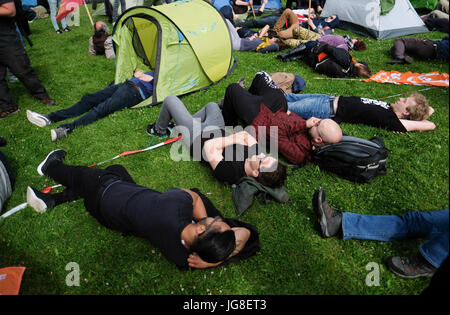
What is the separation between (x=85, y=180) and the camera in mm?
3350

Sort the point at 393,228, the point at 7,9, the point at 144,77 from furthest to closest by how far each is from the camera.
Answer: the point at 144,77
the point at 7,9
the point at 393,228

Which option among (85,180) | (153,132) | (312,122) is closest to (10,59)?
(153,132)

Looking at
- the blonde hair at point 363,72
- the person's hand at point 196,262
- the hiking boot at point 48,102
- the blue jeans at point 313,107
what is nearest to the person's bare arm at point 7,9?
the hiking boot at point 48,102

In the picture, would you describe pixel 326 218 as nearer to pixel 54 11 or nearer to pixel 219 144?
pixel 219 144

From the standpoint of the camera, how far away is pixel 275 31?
916cm

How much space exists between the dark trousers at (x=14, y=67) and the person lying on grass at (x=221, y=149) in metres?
3.43

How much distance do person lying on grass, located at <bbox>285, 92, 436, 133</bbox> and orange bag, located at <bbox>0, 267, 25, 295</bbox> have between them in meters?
4.68

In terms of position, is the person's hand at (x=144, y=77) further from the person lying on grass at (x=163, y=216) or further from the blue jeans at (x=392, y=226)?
the blue jeans at (x=392, y=226)

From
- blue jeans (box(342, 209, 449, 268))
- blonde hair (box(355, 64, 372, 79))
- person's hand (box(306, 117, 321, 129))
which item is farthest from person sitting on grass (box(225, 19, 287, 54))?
blue jeans (box(342, 209, 449, 268))

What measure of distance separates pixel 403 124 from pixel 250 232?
3.54m

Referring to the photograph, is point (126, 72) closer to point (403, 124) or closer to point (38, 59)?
point (38, 59)

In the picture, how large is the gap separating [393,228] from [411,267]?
0.46 meters

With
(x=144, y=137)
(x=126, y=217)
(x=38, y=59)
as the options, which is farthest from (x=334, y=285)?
(x=38, y=59)

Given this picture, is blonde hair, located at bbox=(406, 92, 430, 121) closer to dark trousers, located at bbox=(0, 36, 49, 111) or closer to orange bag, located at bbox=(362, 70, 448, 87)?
orange bag, located at bbox=(362, 70, 448, 87)
